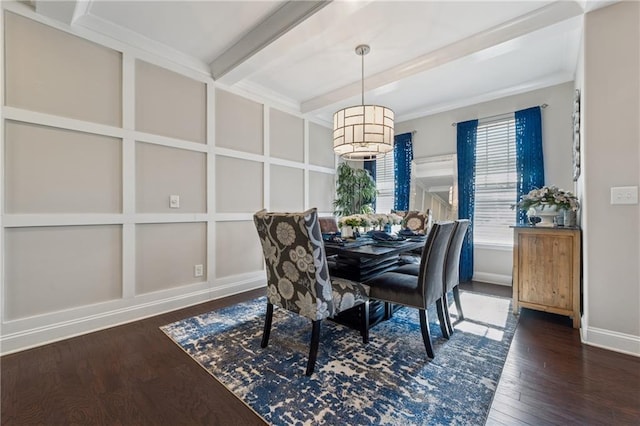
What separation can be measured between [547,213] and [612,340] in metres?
1.21

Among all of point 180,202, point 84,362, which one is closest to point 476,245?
point 180,202

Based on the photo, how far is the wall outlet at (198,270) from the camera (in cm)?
313

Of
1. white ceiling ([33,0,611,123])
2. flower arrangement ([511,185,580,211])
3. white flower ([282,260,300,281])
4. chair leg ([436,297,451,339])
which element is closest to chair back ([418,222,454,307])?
chair leg ([436,297,451,339])

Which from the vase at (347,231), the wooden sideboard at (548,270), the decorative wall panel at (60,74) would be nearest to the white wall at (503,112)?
the wooden sideboard at (548,270)

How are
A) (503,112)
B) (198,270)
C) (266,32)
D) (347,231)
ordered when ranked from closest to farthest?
1. (266,32)
2. (347,231)
3. (198,270)
4. (503,112)

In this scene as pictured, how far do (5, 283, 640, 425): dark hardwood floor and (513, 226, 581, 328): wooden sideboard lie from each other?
1.16 ft

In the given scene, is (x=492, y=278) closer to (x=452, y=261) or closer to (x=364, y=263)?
(x=452, y=261)

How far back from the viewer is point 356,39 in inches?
104

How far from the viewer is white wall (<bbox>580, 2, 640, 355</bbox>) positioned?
196cm

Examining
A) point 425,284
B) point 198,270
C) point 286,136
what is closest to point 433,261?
point 425,284

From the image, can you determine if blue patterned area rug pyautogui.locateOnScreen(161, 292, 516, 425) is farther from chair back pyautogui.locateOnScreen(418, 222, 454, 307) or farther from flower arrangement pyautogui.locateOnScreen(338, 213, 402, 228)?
flower arrangement pyautogui.locateOnScreen(338, 213, 402, 228)

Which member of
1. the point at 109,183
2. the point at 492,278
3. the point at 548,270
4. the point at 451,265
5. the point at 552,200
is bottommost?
the point at 492,278

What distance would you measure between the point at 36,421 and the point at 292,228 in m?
1.62

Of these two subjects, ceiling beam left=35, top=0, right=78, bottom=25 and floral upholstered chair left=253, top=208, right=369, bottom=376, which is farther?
ceiling beam left=35, top=0, right=78, bottom=25
